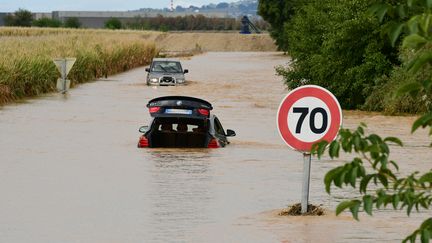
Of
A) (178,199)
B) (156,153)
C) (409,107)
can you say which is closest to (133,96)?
(409,107)

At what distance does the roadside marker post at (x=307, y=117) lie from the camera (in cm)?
1344

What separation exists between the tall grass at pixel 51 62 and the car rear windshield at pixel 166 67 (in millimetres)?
3379

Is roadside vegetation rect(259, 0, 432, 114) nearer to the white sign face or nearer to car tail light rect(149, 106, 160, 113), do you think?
the white sign face

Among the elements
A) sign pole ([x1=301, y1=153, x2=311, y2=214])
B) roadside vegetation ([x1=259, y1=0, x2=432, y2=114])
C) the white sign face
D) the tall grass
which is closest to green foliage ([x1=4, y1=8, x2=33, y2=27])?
the tall grass

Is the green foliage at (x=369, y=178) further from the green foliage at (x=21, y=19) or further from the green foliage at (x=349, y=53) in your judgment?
the green foliage at (x=21, y=19)

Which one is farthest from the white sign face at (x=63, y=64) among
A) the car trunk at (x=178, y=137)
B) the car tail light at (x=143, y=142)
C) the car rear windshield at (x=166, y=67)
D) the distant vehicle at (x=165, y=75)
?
the car trunk at (x=178, y=137)

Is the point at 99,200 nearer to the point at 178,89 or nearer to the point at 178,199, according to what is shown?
the point at 178,199

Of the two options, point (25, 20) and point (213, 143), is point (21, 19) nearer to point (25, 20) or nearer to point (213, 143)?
point (25, 20)

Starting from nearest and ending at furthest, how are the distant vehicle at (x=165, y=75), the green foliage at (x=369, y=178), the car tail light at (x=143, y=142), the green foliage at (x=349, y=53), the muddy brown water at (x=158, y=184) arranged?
the green foliage at (x=369, y=178), the muddy brown water at (x=158, y=184), the car tail light at (x=143, y=142), the green foliage at (x=349, y=53), the distant vehicle at (x=165, y=75)

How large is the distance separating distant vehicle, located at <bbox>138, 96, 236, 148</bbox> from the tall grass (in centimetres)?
1643

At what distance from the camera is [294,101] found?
534 inches

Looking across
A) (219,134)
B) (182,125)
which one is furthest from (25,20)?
(182,125)

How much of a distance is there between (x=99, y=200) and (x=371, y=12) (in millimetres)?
10771

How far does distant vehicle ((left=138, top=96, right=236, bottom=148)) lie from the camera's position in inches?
841
